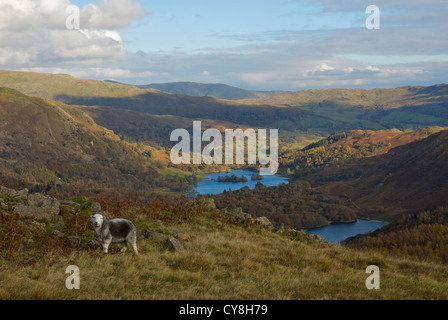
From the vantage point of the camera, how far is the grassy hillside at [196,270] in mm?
10547

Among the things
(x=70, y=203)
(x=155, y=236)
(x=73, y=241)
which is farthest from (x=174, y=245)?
(x=70, y=203)

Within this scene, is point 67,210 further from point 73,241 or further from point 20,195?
point 73,241

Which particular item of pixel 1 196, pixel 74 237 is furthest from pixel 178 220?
pixel 1 196

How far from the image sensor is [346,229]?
17475 centimetres

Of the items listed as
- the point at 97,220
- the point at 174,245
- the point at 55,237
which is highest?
the point at 97,220

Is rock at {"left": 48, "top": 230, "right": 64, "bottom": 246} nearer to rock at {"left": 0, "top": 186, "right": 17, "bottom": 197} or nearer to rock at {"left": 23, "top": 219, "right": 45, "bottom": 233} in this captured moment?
rock at {"left": 23, "top": 219, "right": 45, "bottom": 233}

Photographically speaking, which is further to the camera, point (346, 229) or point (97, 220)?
point (346, 229)

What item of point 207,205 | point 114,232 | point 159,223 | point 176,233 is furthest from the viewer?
point 207,205

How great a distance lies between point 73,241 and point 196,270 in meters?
5.83

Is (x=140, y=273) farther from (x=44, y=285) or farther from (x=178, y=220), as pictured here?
(x=178, y=220)

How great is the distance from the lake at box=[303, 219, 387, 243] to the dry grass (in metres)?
150

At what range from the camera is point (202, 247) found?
54.1ft
